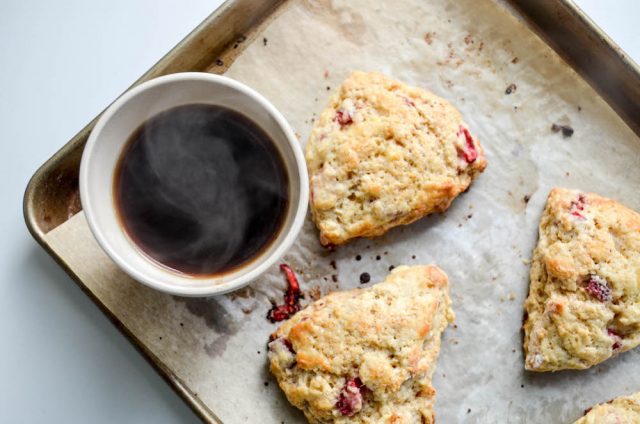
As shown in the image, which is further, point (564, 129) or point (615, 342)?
point (564, 129)

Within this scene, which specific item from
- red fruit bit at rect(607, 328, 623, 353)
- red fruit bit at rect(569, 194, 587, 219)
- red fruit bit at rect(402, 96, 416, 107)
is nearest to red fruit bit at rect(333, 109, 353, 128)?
red fruit bit at rect(402, 96, 416, 107)

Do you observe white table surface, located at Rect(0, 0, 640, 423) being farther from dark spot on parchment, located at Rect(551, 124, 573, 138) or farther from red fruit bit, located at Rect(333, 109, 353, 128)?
red fruit bit, located at Rect(333, 109, 353, 128)

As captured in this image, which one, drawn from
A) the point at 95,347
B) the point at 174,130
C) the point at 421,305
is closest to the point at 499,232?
the point at 421,305

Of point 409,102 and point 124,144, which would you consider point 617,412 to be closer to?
point 409,102

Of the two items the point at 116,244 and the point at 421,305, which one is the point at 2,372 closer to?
the point at 116,244

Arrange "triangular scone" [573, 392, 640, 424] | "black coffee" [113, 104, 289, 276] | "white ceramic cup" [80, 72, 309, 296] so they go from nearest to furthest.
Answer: "white ceramic cup" [80, 72, 309, 296] < "black coffee" [113, 104, 289, 276] < "triangular scone" [573, 392, 640, 424]

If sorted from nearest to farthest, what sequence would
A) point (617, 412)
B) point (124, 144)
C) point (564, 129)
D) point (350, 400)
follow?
point (124, 144) → point (350, 400) → point (617, 412) → point (564, 129)

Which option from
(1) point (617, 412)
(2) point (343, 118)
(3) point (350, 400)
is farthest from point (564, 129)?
(3) point (350, 400)
